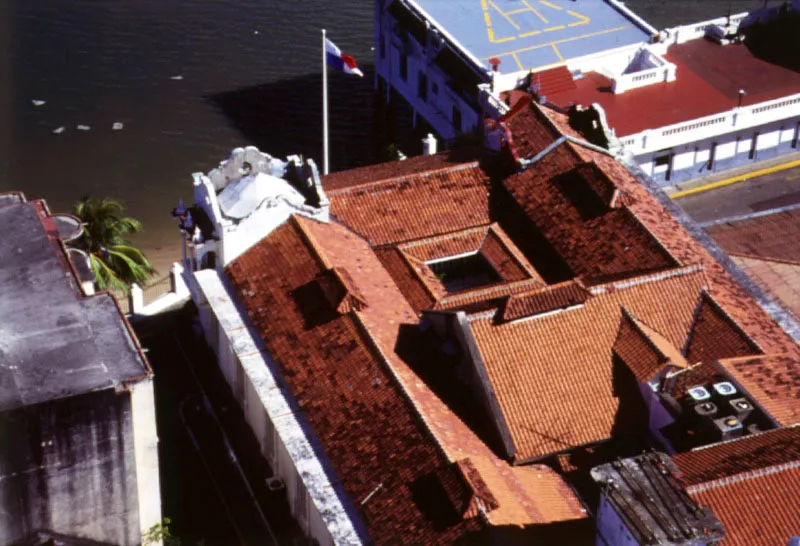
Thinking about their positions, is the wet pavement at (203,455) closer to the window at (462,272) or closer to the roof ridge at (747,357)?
the window at (462,272)

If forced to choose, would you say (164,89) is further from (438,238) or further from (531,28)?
(438,238)

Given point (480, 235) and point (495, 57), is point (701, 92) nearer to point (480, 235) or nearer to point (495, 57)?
point (495, 57)

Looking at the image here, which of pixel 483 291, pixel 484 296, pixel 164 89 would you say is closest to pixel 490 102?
pixel 483 291

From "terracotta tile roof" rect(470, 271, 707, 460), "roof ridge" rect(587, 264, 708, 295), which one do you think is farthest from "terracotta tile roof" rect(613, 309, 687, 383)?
"roof ridge" rect(587, 264, 708, 295)

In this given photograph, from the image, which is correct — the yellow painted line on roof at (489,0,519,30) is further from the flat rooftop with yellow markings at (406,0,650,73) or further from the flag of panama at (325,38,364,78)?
the flag of panama at (325,38,364,78)

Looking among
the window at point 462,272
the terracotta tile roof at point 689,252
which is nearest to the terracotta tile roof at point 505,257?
the window at point 462,272
